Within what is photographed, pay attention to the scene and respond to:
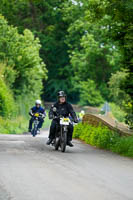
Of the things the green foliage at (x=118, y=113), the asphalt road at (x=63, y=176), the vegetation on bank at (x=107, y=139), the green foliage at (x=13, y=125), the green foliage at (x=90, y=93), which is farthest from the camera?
the green foliage at (x=90, y=93)

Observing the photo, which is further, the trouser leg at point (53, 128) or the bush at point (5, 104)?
the bush at point (5, 104)

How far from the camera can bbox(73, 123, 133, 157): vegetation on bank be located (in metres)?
16.2

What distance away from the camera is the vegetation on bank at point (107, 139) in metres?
16.2

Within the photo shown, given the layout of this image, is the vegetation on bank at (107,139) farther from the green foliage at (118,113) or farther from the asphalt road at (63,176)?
the green foliage at (118,113)

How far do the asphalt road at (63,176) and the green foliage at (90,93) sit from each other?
51556 mm

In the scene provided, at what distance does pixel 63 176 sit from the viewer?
10.4 meters

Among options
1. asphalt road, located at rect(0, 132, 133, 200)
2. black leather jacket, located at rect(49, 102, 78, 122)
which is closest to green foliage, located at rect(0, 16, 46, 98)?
black leather jacket, located at rect(49, 102, 78, 122)

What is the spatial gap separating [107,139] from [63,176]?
25.6ft

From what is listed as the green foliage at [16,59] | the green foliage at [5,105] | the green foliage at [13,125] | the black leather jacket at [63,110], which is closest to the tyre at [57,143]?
the black leather jacket at [63,110]

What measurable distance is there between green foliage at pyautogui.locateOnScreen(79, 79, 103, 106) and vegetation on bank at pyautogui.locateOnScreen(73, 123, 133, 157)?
144 ft

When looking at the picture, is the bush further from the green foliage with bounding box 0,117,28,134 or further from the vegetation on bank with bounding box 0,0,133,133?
the green foliage with bounding box 0,117,28,134

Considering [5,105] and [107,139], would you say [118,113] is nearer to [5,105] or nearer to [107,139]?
[5,105]

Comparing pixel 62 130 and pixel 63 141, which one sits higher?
pixel 62 130

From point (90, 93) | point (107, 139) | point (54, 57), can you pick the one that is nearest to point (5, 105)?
point (107, 139)
